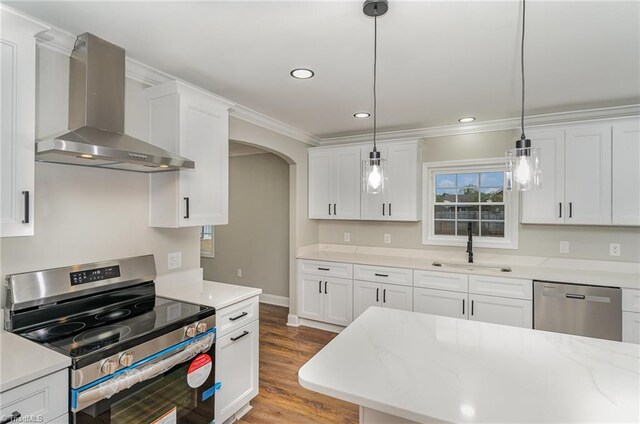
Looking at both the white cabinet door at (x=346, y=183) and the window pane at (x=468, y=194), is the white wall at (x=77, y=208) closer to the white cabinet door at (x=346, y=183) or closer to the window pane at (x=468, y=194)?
the white cabinet door at (x=346, y=183)

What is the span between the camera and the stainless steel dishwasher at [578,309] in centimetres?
273

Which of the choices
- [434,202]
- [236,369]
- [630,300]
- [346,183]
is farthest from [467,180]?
[236,369]

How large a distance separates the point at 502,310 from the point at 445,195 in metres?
1.52

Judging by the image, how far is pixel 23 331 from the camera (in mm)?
1682

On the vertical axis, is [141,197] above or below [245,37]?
below

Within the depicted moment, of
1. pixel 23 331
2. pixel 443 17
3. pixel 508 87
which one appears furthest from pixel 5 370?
pixel 508 87

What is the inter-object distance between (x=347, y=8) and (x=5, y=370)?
87.0 inches

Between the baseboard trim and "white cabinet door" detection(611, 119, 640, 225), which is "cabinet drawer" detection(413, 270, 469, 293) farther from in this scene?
"white cabinet door" detection(611, 119, 640, 225)

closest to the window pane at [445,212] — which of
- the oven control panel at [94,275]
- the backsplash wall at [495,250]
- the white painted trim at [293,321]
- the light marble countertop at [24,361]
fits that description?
the backsplash wall at [495,250]

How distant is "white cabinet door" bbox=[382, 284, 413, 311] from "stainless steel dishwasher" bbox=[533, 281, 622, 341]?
3.77 feet

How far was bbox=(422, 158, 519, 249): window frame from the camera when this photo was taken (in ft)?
12.1

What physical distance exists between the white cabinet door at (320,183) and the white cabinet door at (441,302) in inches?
60.9

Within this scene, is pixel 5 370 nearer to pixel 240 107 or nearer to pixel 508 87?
pixel 240 107

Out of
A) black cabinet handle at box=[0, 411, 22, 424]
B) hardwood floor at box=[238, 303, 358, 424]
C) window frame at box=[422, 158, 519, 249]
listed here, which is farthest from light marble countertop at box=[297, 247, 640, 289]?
black cabinet handle at box=[0, 411, 22, 424]
